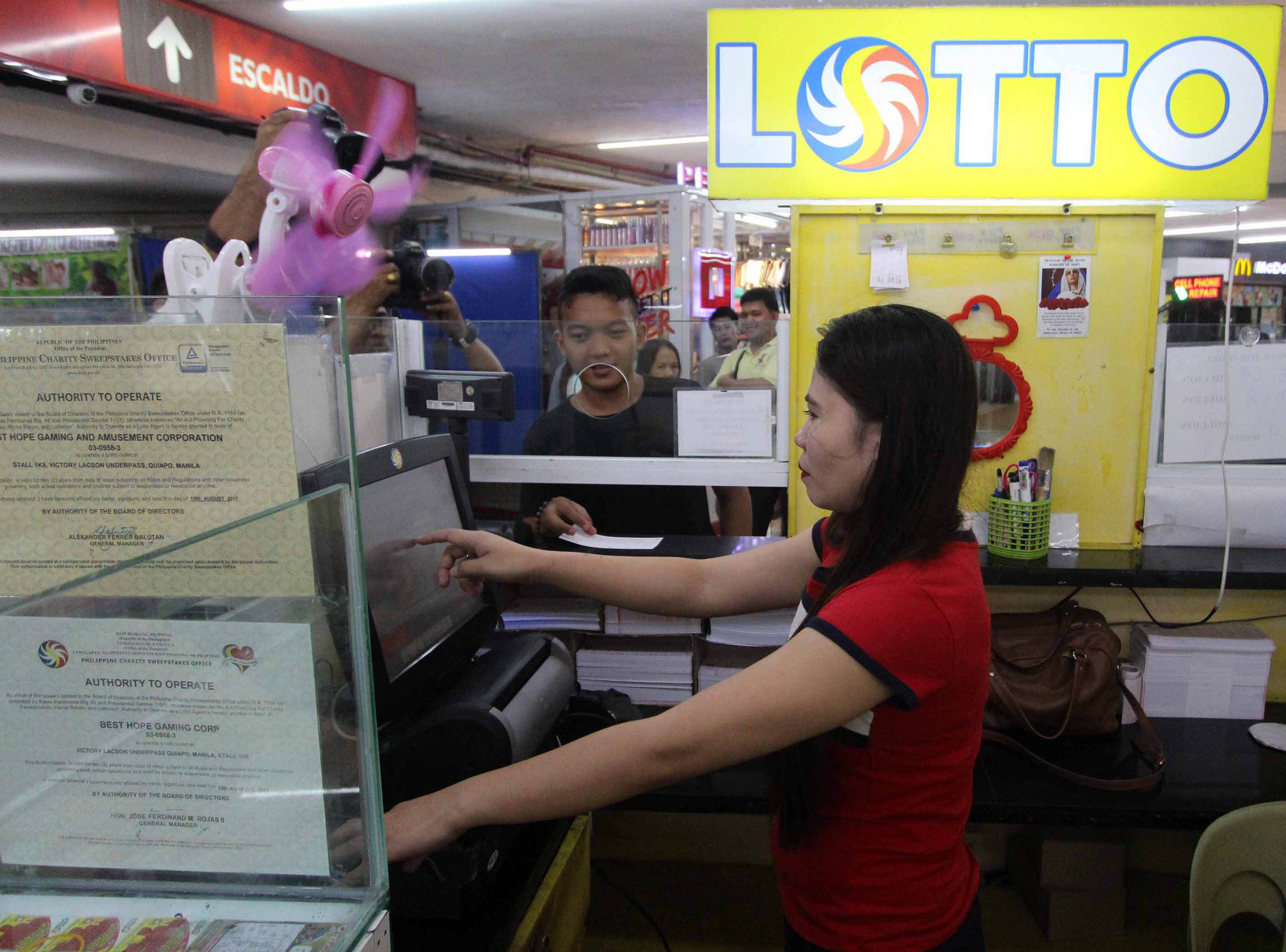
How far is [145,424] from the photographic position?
2.35 ft

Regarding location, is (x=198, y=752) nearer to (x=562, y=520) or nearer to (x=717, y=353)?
(x=562, y=520)

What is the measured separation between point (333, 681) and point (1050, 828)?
208cm

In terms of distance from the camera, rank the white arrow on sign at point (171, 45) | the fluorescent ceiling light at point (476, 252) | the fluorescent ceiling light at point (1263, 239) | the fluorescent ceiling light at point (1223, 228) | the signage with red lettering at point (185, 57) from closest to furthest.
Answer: the signage with red lettering at point (185, 57) → the white arrow on sign at point (171, 45) → the fluorescent ceiling light at point (476, 252) → the fluorescent ceiling light at point (1223, 228) → the fluorescent ceiling light at point (1263, 239)

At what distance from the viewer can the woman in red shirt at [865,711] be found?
3.18 feet

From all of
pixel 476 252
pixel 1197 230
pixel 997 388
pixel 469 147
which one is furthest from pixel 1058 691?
pixel 1197 230

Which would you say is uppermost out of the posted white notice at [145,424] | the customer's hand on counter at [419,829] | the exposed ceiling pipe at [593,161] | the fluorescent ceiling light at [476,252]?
the exposed ceiling pipe at [593,161]

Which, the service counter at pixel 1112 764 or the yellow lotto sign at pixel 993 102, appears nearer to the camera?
the service counter at pixel 1112 764

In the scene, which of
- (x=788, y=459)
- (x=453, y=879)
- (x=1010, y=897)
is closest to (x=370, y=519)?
(x=453, y=879)

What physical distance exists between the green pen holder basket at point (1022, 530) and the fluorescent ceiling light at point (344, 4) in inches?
167

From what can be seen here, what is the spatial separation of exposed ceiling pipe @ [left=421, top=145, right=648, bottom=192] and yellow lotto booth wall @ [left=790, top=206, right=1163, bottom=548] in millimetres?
6296

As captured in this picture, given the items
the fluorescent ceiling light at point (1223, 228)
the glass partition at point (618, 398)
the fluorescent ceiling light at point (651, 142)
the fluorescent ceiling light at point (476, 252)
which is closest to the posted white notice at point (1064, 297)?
the glass partition at point (618, 398)

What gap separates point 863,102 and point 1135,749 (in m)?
1.51

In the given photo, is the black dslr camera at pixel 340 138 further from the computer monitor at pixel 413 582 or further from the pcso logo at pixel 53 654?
the pcso logo at pixel 53 654

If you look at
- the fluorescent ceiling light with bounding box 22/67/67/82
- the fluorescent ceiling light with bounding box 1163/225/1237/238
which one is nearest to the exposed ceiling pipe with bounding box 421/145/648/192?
the fluorescent ceiling light with bounding box 22/67/67/82
